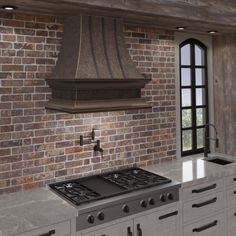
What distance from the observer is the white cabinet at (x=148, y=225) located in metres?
2.46

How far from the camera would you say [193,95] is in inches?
164

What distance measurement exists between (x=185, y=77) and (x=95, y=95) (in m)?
1.88

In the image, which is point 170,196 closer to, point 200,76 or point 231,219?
point 231,219

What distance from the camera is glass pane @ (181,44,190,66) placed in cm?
404

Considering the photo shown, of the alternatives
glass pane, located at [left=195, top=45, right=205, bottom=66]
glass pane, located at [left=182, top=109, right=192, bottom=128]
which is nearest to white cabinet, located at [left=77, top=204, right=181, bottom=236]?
glass pane, located at [left=182, top=109, right=192, bottom=128]

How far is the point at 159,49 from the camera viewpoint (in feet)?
11.9

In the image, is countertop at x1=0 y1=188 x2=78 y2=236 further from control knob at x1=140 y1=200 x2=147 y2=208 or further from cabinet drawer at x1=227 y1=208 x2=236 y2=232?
cabinet drawer at x1=227 y1=208 x2=236 y2=232

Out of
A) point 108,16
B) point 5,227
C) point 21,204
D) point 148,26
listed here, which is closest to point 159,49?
point 148,26

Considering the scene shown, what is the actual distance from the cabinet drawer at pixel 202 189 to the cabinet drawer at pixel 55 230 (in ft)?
4.06

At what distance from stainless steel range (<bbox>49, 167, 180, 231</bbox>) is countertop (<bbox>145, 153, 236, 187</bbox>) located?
0.60 feet

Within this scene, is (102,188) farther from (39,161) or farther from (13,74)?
(13,74)

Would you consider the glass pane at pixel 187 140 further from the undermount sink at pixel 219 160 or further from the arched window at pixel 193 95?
the undermount sink at pixel 219 160

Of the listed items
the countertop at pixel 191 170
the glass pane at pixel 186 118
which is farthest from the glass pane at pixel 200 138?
the countertop at pixel 191 170

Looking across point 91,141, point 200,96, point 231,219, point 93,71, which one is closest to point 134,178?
point 91,141
